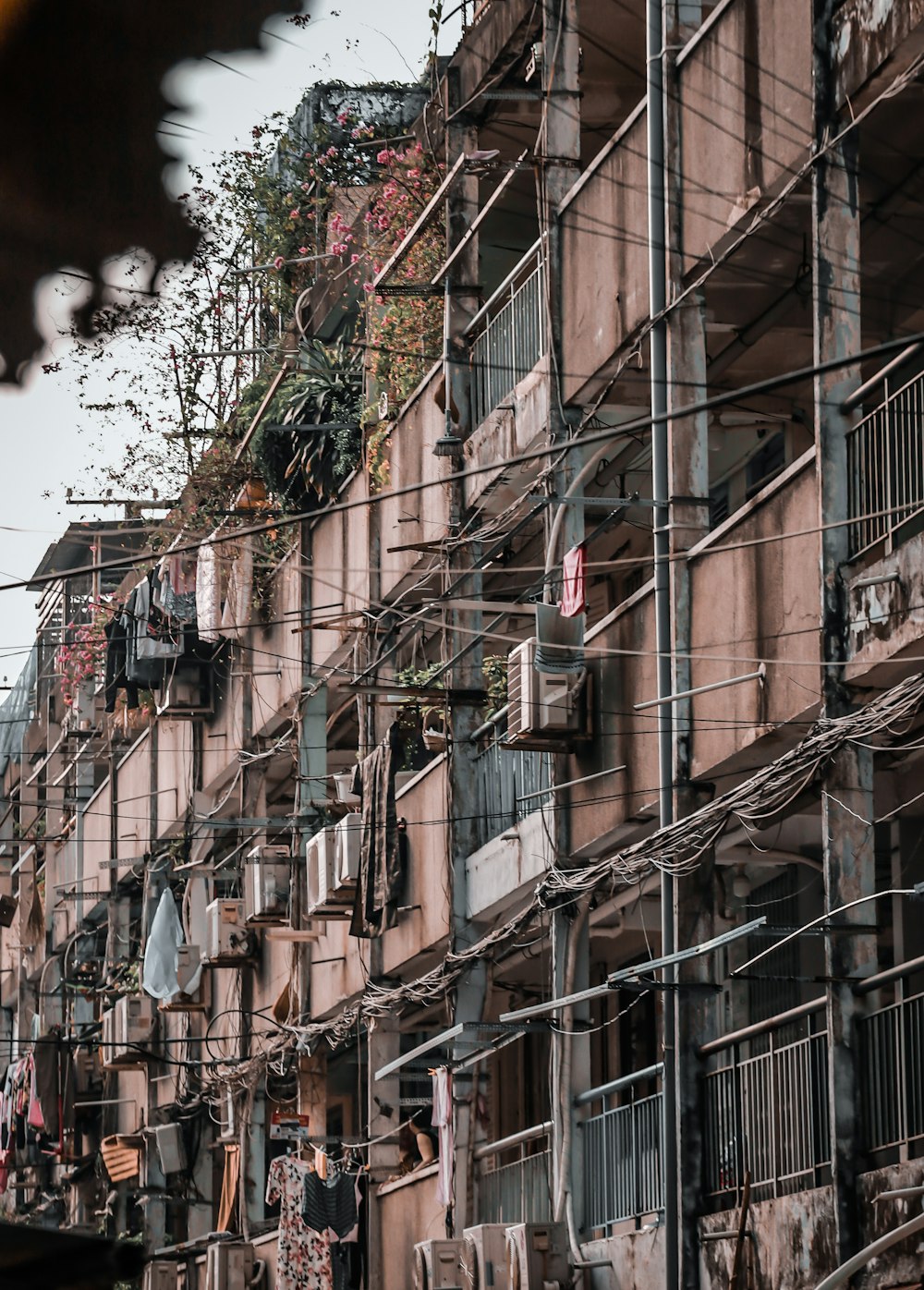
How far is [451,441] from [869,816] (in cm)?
844

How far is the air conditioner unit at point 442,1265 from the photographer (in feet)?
57.1

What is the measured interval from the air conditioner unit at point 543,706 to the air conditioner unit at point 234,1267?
11.0m

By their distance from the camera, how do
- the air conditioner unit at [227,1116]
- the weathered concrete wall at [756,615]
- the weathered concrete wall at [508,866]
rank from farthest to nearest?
the air conditioner unit at [227,1116], the weathered concrete wall at [508,866], the weathered concrete wall at [756,615]

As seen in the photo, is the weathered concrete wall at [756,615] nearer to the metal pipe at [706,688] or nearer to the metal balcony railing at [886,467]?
the metal pipe at [706,688]

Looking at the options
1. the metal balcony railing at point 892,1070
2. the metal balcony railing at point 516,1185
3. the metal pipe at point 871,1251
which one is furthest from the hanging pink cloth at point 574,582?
the metal pipe at point 871,1251

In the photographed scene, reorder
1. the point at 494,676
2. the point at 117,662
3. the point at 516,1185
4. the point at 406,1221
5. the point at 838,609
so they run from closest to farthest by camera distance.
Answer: the point at 838,609
the point at 516,1185
the point at 494,676
the point at 406,1221
the point at 117,662

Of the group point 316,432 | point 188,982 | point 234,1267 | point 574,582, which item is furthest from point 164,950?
point 574,582

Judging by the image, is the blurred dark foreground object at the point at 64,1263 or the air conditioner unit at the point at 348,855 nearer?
the blurred dark foreground object at the point at 64,1263

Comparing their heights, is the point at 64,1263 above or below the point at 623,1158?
below

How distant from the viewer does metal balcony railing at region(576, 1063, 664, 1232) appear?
1455cm

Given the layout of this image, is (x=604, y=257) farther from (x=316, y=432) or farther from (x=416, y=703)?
(x=316, y=432)

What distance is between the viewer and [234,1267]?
24641 mm

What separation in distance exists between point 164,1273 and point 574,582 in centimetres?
1640

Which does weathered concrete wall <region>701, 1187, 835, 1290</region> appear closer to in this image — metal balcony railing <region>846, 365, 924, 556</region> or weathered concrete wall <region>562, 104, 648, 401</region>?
metal balcony railing <region>846, 365, 924, 556</region>
